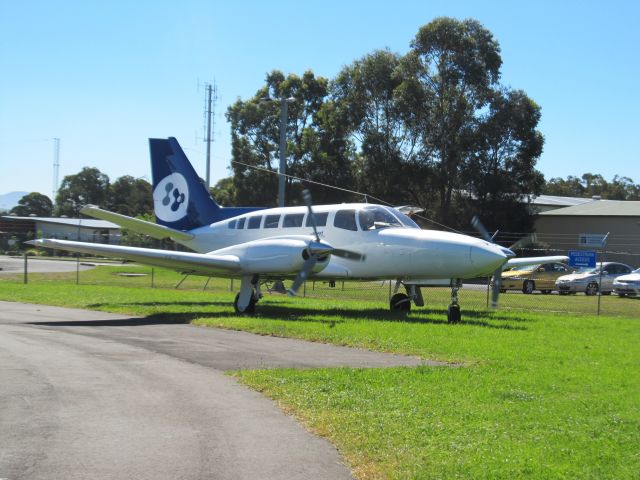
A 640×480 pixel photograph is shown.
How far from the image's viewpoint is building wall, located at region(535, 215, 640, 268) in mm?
52234

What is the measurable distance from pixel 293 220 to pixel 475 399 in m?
13.5

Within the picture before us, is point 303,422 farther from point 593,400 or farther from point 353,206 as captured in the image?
point 353,206

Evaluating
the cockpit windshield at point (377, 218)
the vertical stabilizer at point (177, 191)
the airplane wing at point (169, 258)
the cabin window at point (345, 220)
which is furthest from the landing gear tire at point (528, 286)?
the airplane wing at point (169, 258)

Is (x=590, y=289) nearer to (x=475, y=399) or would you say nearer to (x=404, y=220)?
(x=404, y=220)

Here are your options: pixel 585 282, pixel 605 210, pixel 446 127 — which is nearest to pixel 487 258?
pixel 585 282

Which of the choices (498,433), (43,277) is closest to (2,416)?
(498,433)

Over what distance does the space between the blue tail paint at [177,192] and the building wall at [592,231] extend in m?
31.9

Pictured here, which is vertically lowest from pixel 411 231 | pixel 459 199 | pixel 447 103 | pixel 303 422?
Result: pixel 303 422

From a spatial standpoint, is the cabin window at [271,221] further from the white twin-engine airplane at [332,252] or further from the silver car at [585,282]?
the silver car at [585,282]

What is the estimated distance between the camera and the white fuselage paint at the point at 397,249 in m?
18.4

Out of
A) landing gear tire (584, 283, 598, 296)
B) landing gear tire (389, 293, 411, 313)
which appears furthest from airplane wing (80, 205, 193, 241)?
landing gear tire (584, 283, 598, 296)

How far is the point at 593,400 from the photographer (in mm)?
8984

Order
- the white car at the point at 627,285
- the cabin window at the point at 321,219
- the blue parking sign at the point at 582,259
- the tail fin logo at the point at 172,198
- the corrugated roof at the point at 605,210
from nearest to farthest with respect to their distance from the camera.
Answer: the cabin window at the point at 321,219 → the blue parking sign at the point at 582,259 → the tail fin logo at the point at 172,198 → the white car at the point at 627,285 → the corrugated roof at the point at 605,210

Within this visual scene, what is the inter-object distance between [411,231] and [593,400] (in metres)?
11.0
